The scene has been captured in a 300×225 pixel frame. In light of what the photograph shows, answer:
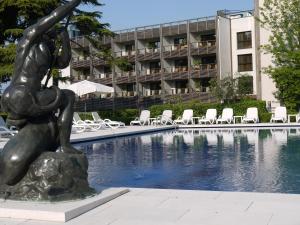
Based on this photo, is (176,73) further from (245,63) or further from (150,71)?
(245,63)

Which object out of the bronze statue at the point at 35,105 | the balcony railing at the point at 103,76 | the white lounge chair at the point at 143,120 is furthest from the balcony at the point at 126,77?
the bronze statue at the point at 35,105

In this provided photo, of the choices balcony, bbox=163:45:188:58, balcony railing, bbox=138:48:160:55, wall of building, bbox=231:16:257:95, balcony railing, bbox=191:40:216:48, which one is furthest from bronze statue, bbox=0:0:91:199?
balcony railing, bbox=138:48:160:55

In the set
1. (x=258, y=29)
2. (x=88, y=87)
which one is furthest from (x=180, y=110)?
(x=258, y=29)

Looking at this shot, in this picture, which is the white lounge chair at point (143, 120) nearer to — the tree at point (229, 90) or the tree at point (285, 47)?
the tree at point (229, 90)

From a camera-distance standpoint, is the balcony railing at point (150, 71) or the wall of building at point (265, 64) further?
the balcony railing at point (150, 71)

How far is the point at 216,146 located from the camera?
53.0 feet

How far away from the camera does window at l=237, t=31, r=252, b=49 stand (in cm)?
4278

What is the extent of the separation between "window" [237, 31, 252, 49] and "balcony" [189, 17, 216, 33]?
238 centimetres

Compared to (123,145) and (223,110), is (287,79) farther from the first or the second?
(123,145)

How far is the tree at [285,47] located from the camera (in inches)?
1209

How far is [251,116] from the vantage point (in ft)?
90.0

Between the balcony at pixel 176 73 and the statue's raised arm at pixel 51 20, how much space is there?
38.9 m

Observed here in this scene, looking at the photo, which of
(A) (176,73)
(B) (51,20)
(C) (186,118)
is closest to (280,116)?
(C) (186,118)

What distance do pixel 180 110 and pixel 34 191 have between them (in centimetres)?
2447
